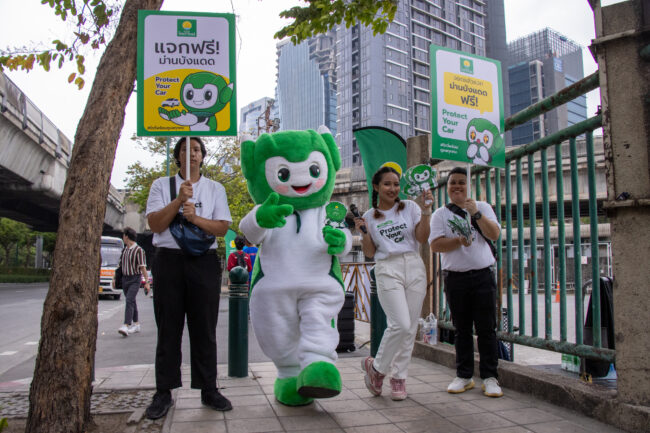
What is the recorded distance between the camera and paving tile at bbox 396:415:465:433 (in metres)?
3.27

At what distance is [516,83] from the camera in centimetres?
13712

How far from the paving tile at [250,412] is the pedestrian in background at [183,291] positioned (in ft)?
0.25

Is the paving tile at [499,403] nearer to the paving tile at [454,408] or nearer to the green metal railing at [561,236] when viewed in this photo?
the paving tile at [454,408]

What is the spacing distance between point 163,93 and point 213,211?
94 centimetres

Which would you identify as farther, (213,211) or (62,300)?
(213,211)

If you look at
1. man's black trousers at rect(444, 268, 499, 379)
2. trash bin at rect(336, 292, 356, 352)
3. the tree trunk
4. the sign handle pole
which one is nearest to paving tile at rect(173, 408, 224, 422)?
the tree trunk

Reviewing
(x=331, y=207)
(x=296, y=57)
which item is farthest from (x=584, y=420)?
(x=296, y=57)

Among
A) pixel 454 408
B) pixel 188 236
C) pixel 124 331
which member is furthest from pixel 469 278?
pixel 124 331

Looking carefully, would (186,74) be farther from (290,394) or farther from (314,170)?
(290,394)

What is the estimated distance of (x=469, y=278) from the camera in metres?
4.17

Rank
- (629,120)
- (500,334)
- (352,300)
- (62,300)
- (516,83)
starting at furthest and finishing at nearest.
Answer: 1. (516,83)
2. (352,300)
3. (500,334)
4. (629,120)
5. (62,300)

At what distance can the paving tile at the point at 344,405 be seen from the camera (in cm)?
381

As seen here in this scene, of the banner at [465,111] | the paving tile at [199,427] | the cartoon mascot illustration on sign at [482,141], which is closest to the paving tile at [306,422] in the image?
the paving tile at [199,427]

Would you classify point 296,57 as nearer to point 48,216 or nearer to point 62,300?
point 48,216
